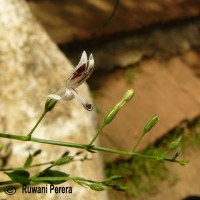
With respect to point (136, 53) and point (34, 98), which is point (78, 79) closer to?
point (34, 98)

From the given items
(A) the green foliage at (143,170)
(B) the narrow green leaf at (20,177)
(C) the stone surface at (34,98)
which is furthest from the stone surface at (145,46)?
(B) the narrow green leaf at (20,177)

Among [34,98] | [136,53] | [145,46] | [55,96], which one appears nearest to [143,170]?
[136,53]

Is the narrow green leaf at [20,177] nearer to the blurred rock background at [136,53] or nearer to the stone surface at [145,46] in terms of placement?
the blurred rock background at [136,53]

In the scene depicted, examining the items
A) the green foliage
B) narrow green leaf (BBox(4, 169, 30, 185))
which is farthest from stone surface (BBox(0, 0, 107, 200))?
the green foliage

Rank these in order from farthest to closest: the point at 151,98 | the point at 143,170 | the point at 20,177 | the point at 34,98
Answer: the point at 151,98, the point at 143,170, the point at 34,98, the point at 20,177

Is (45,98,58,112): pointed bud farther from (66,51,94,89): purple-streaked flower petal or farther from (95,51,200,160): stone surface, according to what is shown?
(95,51,200,160): stone surface

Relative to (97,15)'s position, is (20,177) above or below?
below

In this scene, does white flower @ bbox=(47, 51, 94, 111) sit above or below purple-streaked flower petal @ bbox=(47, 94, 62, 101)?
above
